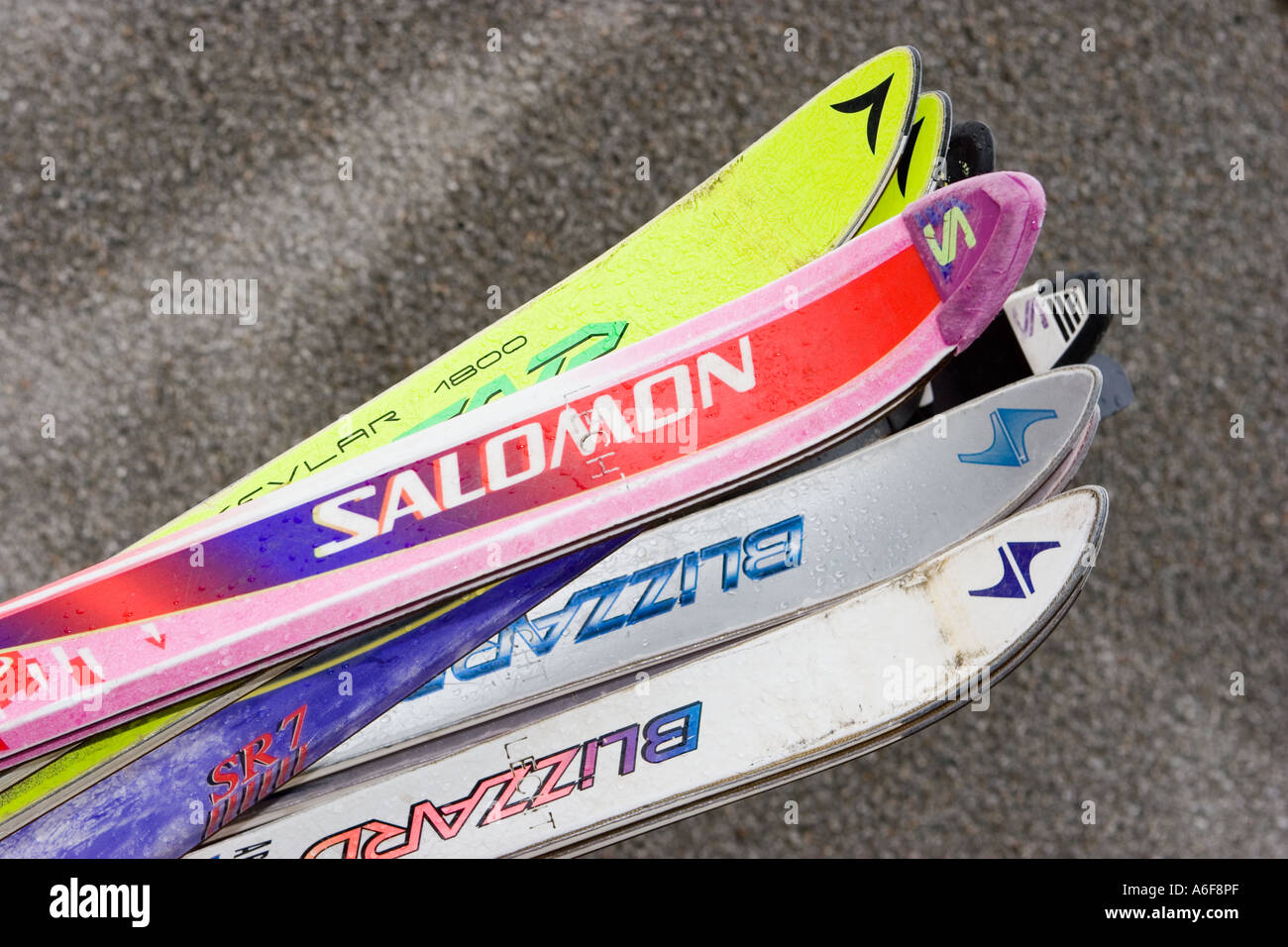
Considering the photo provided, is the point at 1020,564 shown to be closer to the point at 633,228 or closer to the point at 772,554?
the point at 772,554

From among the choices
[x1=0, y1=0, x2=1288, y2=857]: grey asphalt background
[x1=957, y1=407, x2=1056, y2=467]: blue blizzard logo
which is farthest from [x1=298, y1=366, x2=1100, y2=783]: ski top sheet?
[x1=0, y1=0, x2=1288, y2=857]: grey asphalt background

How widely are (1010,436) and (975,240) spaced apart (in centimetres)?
30

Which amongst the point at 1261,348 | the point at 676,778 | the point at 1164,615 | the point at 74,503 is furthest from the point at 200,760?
the point at 1261,348

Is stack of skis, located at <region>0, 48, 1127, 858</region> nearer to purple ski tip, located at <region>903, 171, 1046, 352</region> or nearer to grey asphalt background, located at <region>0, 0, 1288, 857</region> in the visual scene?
purple ski tip, located at <region>903, 171, 1046, 352</region>

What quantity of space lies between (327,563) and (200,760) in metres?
0.33

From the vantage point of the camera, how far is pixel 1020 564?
1.19 metres

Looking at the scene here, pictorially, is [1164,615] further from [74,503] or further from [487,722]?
[74,503]

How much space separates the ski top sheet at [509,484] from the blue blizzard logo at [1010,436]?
0.17 m

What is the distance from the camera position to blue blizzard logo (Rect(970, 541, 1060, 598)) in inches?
46.9

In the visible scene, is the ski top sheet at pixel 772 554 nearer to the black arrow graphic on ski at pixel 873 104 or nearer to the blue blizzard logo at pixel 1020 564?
the blue blizzard logo at pixel 1020 564
